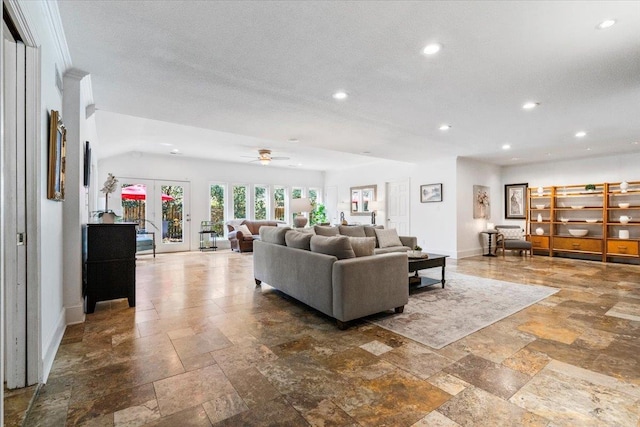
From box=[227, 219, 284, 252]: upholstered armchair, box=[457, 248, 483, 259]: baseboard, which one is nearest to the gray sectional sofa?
box=[227, 219, 284, 252]: upholstered armchair

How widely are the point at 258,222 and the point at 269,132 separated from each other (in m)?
4.49

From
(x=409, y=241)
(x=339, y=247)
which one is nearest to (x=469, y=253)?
(x=409, y=241)

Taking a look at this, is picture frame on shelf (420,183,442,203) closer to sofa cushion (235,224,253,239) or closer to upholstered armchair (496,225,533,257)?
upholstered armchair (496,225,533,257)

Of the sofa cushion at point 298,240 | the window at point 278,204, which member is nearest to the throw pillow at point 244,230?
the window at point 278,204

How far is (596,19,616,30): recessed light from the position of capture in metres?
2.24

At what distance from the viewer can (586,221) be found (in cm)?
751

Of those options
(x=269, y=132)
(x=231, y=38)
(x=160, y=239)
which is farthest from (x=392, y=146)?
(x=160, y=239)

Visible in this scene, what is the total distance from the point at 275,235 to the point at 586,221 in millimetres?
7514

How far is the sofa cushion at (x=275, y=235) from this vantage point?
429 centimetres

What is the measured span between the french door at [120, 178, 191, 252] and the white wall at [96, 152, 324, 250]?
0.16 metres

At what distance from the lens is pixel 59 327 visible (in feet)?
9.21

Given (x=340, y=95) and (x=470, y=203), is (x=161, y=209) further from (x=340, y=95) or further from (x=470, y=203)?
(x=470, y=203)

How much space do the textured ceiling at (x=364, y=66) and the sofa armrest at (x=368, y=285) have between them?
185cm

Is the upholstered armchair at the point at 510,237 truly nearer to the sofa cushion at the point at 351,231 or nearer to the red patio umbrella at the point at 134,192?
the sofa cushion at the point at 351,231
